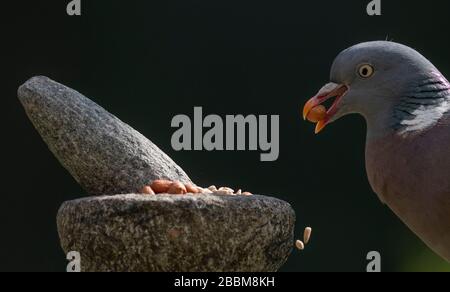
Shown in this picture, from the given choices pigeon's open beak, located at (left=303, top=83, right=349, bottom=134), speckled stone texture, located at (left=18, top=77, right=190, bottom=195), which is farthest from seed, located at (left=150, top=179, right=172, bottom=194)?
pigeon's open beak, located at (left=303, top=83, right=349, bottom=134)

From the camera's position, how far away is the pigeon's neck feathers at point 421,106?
1.76 m

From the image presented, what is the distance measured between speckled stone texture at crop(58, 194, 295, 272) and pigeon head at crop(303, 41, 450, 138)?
0.35 m

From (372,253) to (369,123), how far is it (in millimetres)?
1119

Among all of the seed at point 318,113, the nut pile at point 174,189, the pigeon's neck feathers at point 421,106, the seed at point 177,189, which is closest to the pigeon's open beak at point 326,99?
the seed at point 318,113

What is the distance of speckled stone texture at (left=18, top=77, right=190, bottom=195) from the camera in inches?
87.8

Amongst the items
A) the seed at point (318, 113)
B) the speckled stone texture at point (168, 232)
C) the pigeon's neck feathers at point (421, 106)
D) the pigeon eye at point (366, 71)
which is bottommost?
the speckled stone texture at point (168, 232)

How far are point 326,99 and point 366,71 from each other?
14 cm

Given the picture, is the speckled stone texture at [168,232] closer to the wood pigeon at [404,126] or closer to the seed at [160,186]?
the seed at [160,186]

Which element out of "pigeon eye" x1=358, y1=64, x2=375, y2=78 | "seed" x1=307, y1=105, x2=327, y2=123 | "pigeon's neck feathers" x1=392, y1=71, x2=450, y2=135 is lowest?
"seed" x1=307, y1=105, x2=327, y2=123

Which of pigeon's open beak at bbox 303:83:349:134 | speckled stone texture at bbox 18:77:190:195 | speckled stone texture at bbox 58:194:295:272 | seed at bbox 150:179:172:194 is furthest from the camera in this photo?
speckled stone texture at bbox 18:77:190:195

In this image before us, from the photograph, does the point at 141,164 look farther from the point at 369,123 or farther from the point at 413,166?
the point at 413,166

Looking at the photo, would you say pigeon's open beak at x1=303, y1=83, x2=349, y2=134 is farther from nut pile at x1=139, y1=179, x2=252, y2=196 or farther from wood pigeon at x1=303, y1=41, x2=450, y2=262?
nut pile at x1=139, y1=179, x2=252, y2=196

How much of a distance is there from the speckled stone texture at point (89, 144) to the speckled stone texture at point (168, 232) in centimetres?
36
